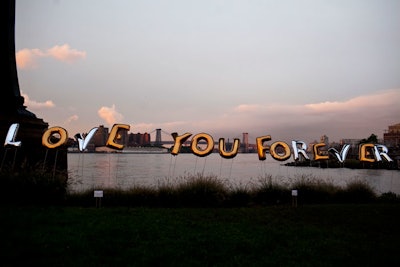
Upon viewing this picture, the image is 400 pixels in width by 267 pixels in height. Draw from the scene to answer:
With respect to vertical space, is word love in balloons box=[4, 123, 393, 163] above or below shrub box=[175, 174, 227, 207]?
above

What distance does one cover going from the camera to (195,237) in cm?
658

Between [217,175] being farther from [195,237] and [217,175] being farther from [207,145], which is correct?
[195,237]

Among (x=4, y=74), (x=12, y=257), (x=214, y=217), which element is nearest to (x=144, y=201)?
(x=214, y=217)

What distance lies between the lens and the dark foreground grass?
5.30m

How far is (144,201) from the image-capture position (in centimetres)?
1089

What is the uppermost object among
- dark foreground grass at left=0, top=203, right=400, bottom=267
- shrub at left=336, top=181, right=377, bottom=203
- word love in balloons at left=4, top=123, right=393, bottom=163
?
word love in balloons at left=4, top=123, right=393, bottom=163

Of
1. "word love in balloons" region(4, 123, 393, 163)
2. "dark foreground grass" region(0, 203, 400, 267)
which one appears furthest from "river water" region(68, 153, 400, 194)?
"dark foreground grass" region(0, 203, 400, 267)

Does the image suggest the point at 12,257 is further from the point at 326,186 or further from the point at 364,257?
the point at 326,186

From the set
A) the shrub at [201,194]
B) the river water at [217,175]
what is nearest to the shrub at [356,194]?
the river water at [217,175]

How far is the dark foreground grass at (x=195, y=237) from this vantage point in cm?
530

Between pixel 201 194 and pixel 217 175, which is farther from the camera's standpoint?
pixel 217 175

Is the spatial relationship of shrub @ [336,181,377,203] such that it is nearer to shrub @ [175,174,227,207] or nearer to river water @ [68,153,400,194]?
river water @ [68,153,400,194]

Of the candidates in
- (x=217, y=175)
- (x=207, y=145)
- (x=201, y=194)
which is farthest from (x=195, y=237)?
(x=217, y=175)

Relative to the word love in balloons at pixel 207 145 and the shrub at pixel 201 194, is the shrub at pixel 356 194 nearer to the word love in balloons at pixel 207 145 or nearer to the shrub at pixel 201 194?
the word love in balloons at pixel 207 145
